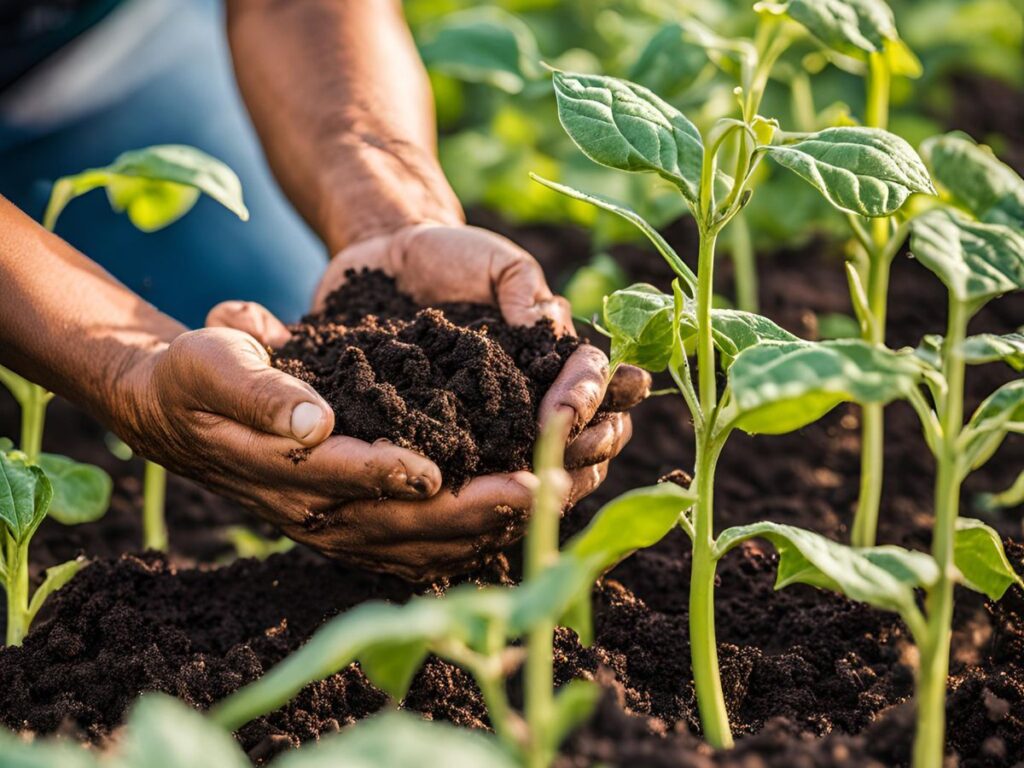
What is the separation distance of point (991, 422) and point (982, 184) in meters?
0.29

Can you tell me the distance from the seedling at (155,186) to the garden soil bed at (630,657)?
0.50 feet

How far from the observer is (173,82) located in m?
3.00

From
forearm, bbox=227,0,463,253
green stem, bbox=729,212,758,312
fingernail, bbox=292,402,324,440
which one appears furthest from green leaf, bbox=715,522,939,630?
green stem, bbox=729,212,758,312

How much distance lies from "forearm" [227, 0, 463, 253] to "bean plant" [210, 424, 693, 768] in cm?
111

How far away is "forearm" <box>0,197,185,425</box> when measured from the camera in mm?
1671

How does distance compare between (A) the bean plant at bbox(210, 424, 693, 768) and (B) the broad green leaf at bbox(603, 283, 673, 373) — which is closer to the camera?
(A) the bean plant at bbox(210, 424, 693, 768)

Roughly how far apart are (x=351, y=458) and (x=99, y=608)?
45cm

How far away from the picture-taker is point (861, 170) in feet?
4.15

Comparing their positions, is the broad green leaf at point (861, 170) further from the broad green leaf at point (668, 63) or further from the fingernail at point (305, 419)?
the broad green leaf at point (668, 63)

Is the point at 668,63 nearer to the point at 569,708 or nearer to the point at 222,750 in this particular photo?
the point at 569,708

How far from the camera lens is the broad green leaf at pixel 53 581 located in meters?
1.59

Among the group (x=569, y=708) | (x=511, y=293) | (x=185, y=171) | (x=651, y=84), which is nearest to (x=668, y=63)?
(x=651, y=84)

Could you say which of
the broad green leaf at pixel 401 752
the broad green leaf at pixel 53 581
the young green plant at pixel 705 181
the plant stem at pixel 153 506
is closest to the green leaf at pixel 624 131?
the young green plant at pixel 705 181

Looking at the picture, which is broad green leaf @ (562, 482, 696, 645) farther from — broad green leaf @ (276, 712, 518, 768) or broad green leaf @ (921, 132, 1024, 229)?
broad green leaf @ (921, 132, 1024, 229)
